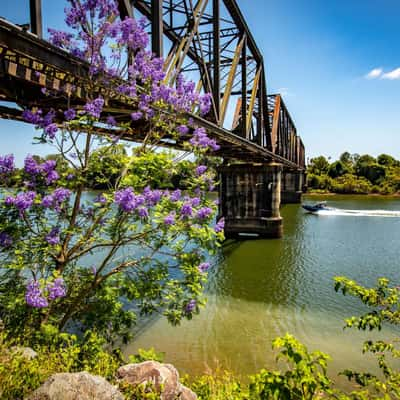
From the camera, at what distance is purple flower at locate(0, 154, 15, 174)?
4.60 metres

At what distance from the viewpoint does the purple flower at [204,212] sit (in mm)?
5285

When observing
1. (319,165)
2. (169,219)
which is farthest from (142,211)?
(319,165)

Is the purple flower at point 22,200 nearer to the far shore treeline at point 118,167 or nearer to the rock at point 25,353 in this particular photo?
the far shore treeline at point 118,167

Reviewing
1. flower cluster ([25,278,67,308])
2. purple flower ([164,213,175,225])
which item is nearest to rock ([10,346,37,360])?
Answer: flower cluster ([25,278,67,308])

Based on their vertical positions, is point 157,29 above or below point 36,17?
above

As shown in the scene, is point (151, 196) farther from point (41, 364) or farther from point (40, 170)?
point (41, 364)

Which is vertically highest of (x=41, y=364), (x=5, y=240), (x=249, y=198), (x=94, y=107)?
(x=94, y=107)

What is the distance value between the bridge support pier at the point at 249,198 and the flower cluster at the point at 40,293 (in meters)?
22.9

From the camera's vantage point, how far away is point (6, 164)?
4617 millimetres

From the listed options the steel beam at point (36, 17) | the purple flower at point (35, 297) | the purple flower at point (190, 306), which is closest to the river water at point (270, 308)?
the purple flower at point (190, 306)

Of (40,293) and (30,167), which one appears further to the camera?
(30,167)

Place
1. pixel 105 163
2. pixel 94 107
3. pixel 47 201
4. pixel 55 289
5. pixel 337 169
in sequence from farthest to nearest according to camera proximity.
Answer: pixel 337 169 < pixel 105 163 < pixel 94 107 < pixel 47 201 < pixel 55 289

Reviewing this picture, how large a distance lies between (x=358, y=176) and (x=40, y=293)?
357ft

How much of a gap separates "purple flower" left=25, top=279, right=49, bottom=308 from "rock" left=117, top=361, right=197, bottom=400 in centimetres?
166
